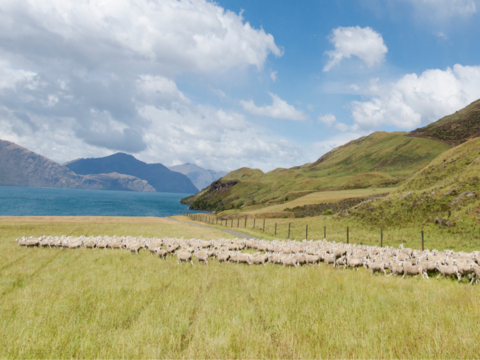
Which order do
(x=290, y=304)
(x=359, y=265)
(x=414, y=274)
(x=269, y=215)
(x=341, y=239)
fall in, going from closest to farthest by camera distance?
(x=290, y=304)
(x=414, y=274)
(x=359, y=265)
(x=341, y=239)
(x=269, y=215)

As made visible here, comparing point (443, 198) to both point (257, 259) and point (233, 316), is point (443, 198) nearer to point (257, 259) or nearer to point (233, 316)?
point (257, 259)

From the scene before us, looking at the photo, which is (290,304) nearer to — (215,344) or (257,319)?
(257,319)

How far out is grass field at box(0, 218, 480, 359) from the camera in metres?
6.01

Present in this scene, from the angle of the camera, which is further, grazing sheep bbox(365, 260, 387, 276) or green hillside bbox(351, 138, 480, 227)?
green hillside bbox(351, 138, 480, 227)

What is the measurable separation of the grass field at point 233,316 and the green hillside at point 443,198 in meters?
31.1

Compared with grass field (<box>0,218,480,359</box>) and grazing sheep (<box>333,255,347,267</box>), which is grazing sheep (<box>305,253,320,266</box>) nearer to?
grazing sheep (<box>333,255,347,267</box>)

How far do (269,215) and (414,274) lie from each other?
70981 mm

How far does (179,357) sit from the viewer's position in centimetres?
580

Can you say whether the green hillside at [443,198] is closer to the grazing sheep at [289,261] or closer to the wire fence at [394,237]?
the wire fence at [394,237]

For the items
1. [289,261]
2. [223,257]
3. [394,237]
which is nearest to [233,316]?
[289,261]

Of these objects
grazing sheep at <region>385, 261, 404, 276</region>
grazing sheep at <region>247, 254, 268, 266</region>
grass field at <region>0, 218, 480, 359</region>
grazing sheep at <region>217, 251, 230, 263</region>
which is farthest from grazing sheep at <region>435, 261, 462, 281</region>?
grazing sheep at <region>217, 251, 230, 263</region>

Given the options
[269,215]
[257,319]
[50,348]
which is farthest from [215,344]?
[269,215]

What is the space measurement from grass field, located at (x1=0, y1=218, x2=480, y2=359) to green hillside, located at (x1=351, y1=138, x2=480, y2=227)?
31069 millimetres

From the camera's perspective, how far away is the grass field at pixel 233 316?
601cm
